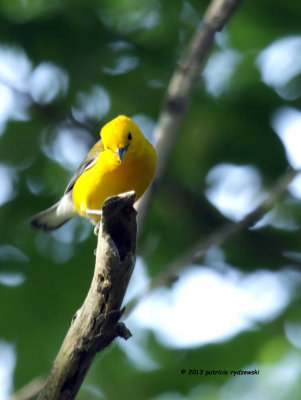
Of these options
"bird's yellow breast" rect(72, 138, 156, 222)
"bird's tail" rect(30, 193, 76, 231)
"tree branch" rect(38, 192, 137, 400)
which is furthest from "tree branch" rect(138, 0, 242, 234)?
"bird's tail" rect(30, 193, 76, 231)

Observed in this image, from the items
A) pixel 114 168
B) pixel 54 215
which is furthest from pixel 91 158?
pixel 54 215

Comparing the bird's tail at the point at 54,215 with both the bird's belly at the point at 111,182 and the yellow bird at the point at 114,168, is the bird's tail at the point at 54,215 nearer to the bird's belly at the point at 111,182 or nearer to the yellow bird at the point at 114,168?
the yellow bird at the point at 114,168

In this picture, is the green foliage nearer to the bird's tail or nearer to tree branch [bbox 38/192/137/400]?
the bird's tail

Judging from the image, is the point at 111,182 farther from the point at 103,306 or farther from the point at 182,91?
the point at 103,306

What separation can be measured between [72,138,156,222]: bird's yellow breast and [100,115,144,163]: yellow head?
1.5 inches

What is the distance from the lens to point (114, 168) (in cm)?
574

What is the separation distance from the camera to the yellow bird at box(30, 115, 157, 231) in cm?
565

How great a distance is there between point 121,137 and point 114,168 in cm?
29

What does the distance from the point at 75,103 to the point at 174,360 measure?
2.96m

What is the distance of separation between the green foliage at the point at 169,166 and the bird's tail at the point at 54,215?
0.15 meters

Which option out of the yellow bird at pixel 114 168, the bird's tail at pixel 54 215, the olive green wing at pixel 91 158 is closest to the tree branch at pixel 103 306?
the yellow bird at pixel 114 168

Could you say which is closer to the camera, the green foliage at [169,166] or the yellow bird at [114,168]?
the yellow bird at [114,168]

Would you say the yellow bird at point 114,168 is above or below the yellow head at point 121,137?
below

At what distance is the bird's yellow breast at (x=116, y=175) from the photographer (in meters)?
5.64
